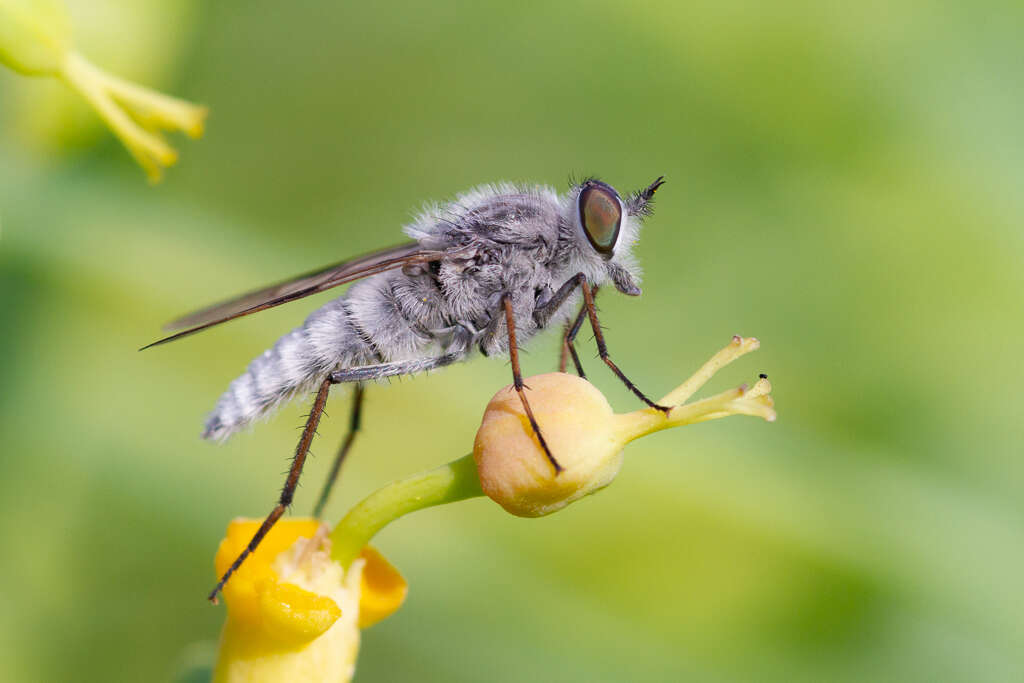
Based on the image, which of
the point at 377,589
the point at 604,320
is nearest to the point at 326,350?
the point at 377,589

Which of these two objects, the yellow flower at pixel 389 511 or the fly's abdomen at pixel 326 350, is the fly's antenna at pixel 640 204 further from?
the yellow flower at pixel 389 511

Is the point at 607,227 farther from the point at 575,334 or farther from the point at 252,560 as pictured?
the point at 252,560

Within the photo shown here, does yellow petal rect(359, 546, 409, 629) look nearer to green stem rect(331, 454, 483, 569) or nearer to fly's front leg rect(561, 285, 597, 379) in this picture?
green stem rect(331, 454, 483, 569)

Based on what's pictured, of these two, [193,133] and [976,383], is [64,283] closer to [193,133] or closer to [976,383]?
[193,133]

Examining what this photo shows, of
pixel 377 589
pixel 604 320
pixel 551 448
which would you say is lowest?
pixel 604 320

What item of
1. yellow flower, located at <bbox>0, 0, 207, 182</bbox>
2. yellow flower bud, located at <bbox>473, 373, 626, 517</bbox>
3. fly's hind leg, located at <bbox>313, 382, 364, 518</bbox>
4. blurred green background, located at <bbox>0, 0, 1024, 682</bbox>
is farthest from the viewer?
blurred green background, located at <bbox>0, 0, 1024, 682</bbox>

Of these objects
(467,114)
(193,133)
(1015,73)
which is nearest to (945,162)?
(1015,73)

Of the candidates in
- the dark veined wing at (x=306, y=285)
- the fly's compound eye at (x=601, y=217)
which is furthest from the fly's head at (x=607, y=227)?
the dark veined wing at (x=306, y=285)

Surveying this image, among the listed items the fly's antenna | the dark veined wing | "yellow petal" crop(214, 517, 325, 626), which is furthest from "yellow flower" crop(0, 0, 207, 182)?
the fly's antenna
